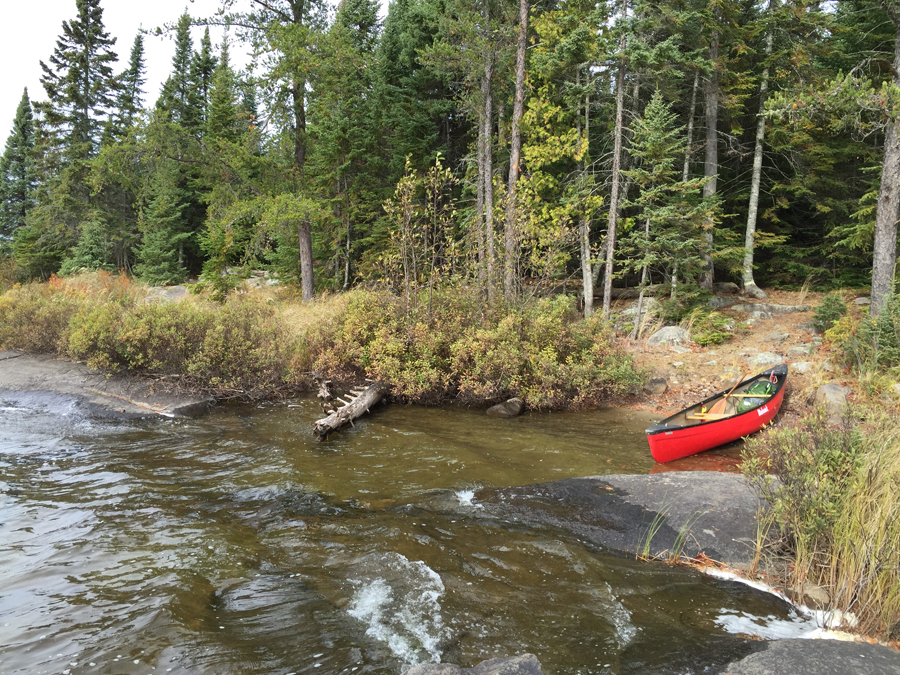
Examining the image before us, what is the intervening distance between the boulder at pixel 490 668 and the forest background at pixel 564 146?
32.2 ft

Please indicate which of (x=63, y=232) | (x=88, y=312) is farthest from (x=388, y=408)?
(x=63, y=232)

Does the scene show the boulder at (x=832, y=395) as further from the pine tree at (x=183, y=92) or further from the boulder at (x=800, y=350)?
the pine tree at (x=183, y=92)

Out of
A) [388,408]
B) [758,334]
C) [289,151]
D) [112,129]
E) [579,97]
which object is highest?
[112,129]

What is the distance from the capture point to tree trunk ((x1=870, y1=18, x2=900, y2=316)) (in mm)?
10953

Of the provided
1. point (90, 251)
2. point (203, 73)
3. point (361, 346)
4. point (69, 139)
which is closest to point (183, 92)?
point (203, 73)

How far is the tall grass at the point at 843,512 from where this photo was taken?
3580 mm

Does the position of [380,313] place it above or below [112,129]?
below

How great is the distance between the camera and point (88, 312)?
1209 cm

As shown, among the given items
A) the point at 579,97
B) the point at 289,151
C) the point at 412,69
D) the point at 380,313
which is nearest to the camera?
the point at 380,313

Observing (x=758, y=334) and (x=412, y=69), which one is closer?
(x=758, y=334)

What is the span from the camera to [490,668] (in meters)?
3.04

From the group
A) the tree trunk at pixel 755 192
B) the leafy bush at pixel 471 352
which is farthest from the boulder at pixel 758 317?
the leafy bush at pixel 471 352

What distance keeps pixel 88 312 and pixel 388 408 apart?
800 centimetres

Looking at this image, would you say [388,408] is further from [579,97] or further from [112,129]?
[112,129]
